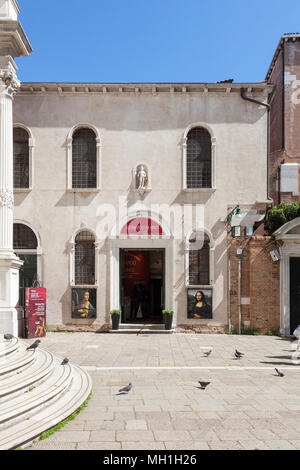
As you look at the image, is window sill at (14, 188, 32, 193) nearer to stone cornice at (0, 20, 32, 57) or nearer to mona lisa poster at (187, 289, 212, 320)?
stone cornice at (0, 20, 32, 57)

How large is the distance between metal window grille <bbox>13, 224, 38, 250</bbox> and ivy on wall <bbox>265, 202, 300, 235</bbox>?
30.5 feet

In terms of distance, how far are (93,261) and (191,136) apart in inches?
252

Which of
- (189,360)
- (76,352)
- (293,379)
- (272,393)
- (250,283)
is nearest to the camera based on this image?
(272,393)

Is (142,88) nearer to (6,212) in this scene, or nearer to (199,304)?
(6,212)

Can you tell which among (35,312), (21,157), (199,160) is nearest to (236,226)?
(199,160)

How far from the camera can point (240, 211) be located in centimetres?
1588

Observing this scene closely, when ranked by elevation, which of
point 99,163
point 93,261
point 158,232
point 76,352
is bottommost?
point 76,352

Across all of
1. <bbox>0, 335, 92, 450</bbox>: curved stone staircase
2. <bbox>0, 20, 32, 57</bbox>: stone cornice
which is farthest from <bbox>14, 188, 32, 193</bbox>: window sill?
<bbox>0, 335, 92, 450</bbox>: curved stone staircase

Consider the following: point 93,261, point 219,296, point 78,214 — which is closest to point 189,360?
point 219,296

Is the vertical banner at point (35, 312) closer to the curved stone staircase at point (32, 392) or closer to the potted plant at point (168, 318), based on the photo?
the potted plant at point (168, 318)

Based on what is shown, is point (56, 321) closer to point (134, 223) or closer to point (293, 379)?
point (134, 223)

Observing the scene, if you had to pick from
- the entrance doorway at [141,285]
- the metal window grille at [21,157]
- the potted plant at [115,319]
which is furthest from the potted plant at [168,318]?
the metal window grille at [21,157]

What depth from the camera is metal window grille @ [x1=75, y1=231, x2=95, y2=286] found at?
1623cm

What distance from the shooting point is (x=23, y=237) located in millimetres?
16328
